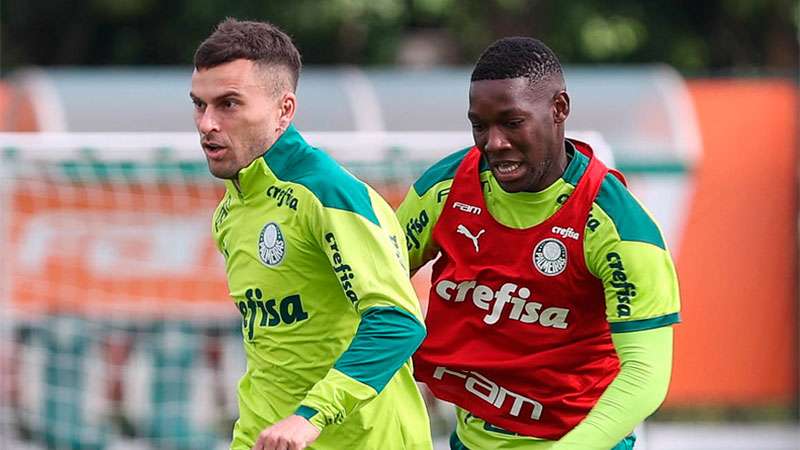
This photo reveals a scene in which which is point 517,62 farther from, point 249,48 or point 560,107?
point 249,48

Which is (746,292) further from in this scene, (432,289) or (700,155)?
(432,289)

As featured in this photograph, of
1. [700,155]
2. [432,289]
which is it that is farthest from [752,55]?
[432,289]

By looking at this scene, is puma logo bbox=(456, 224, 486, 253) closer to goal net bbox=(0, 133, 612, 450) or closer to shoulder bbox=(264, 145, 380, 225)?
shoulder bbox=(264, 145, 380, 225)

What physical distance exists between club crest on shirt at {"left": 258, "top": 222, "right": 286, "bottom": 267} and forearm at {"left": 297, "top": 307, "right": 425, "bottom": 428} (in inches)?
13.5

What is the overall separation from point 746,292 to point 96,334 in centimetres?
532

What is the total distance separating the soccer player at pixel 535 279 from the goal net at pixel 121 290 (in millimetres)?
4366

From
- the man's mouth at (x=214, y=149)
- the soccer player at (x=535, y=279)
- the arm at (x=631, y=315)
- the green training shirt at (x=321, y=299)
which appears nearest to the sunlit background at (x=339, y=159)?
the soccer player at (x=535, y=279)

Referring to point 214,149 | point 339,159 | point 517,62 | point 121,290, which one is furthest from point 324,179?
point 121,290

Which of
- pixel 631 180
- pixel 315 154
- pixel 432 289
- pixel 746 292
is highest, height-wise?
pixel 315 154

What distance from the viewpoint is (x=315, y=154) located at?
4.02 metres

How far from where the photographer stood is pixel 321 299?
397 centimetres

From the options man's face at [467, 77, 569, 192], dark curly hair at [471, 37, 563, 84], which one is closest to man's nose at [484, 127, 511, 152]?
Answer: man's face at [467, 77, 569, 192]

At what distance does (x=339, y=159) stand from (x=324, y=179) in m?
5.18

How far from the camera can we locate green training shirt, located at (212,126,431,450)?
3.71 meters
